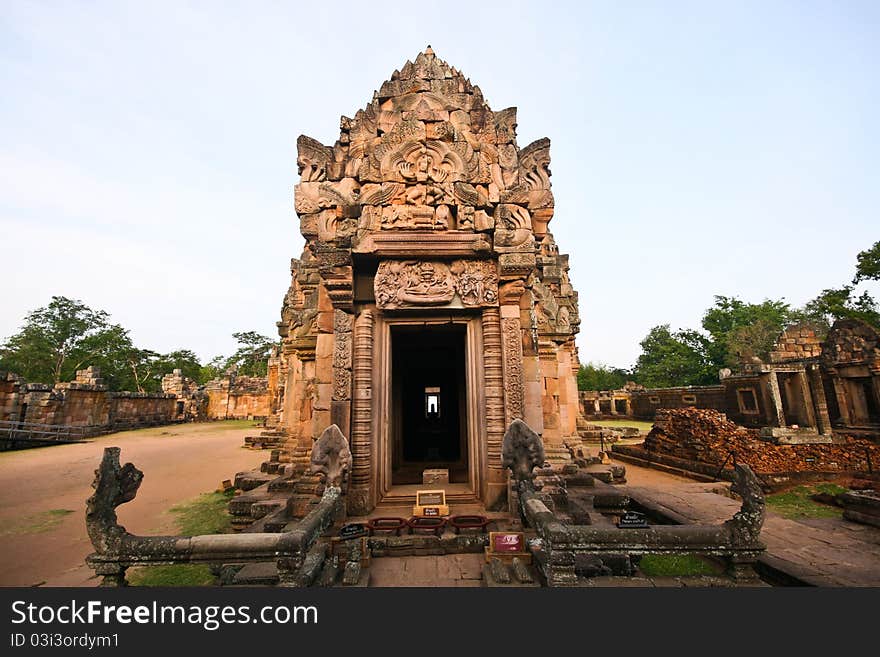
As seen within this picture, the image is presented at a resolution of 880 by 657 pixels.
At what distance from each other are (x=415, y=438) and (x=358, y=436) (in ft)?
23.6

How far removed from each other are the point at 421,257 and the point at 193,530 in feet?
21.7

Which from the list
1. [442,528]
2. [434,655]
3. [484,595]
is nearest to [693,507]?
[442,528]

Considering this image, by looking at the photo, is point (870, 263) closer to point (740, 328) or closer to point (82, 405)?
point (740, 328)

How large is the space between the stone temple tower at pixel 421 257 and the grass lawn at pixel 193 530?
2.25 meters

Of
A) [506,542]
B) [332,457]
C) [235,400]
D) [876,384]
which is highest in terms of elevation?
[876,384]

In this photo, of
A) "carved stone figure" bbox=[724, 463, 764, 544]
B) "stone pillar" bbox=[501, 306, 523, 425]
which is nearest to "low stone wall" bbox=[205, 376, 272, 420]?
"stone pillar" bbox=[501, 306, 523, 425]

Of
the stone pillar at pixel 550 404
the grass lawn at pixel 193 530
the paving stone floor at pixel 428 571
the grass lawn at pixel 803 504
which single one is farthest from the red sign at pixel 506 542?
the grass lawn at pixel 803 504

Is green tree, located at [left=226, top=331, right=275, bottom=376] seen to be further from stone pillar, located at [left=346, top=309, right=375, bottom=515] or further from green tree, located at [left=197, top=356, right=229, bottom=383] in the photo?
stone pillar, located at [left=346, top=309, right=375, bottom=515]

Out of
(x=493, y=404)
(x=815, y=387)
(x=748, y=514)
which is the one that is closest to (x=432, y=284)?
(x=493, y=404)

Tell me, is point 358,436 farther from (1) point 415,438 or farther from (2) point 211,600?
(1) point 415,438

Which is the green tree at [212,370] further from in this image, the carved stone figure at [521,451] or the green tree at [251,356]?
the carved stone figure at [521,451]

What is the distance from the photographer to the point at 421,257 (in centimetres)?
585

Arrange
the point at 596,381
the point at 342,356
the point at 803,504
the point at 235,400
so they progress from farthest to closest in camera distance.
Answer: the point at 596,381, the point at 235,400, the point at 803,504, the point at 342,356

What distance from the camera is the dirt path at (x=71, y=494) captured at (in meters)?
5.58
